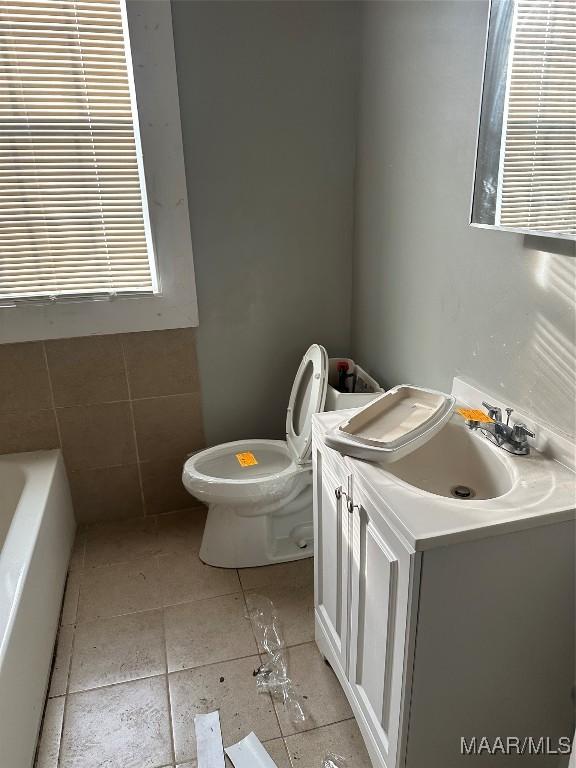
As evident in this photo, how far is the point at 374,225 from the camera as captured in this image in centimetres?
211

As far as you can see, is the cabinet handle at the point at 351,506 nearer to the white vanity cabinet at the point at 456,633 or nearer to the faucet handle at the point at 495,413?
the white vanity cabinet at the point at 456,633

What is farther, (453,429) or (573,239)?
(453,429)

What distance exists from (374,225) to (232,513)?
1.26 metres

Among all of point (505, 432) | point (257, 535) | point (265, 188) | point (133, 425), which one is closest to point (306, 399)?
point (257, 535)

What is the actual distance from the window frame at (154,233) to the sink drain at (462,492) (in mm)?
1306

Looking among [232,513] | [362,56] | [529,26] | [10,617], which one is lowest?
[232,513]

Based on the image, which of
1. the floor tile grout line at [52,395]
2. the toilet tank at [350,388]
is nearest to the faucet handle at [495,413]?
the toilet tank at [350,388]

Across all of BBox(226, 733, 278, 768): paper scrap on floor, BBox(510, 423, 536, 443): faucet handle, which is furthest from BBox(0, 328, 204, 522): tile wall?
BBox(510, 423, 536, 443): faucet handle

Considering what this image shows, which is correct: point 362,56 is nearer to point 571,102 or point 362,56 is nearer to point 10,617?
point 571,102

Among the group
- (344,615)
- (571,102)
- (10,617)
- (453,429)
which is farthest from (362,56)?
(10,617)

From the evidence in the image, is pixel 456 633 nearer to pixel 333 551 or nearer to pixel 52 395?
pixel 333 551

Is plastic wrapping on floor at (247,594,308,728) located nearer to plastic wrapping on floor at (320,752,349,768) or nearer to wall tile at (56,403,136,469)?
plastic wrapping on floor at (320,752,349,768)

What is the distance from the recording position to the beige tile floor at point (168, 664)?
1.46m

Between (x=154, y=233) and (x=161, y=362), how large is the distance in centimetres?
53
